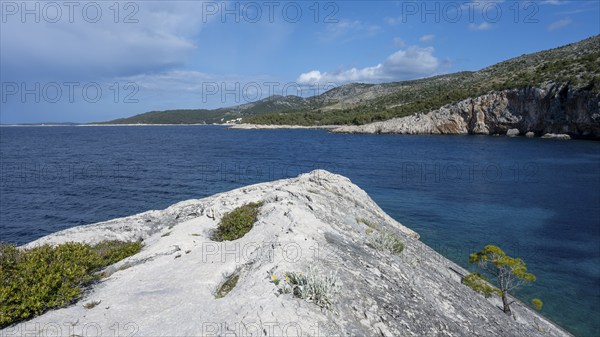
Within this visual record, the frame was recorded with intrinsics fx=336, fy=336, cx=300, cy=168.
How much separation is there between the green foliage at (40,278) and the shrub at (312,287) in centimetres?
479

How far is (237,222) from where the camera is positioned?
12.0 metres

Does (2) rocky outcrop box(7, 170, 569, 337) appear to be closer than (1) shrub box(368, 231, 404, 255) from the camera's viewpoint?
Yes

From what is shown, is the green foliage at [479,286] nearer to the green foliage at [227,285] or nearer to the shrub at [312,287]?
the shrub at [312,287]

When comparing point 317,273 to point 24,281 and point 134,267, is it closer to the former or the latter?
point 134,267

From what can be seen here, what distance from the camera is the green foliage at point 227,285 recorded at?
26.5ft

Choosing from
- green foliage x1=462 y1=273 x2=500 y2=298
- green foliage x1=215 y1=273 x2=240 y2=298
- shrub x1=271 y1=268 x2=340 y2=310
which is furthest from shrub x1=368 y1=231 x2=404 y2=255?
green foliage x1=215 y1=273 x2=240 y2=298

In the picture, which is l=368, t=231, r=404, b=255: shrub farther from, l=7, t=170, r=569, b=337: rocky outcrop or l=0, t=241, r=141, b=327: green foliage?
l=0, t=241, r=141, b=327: green foliage

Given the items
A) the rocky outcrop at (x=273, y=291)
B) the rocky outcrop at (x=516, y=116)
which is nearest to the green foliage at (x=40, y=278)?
the rocky outcrop at (x=273, y=291)

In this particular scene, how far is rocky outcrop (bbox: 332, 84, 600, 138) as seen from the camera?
9069 centimetres

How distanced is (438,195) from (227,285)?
34.9m

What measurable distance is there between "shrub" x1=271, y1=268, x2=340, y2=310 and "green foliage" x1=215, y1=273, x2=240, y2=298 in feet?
4.52


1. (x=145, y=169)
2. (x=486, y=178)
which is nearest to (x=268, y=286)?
(x=486, y=178)

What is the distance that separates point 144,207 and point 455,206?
3127cm

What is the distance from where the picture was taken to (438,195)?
3850cm
